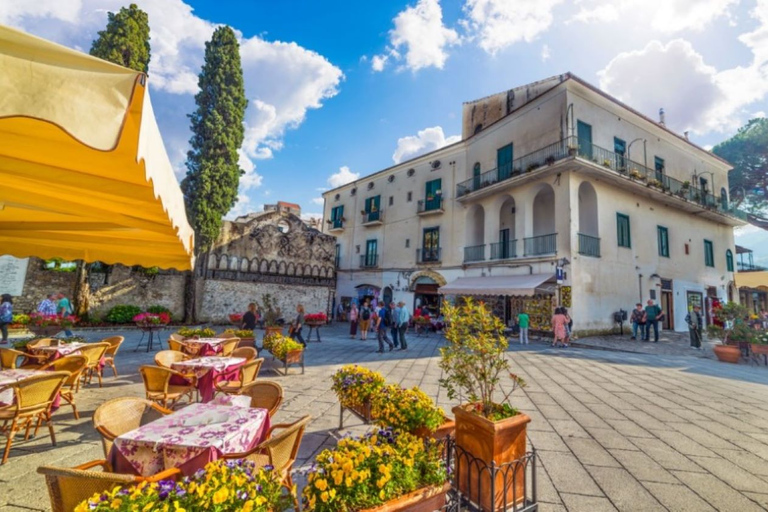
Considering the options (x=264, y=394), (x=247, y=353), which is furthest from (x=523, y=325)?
(x=264, y=394)

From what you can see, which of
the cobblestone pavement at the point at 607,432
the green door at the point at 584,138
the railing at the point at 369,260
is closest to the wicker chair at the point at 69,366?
the cobblestone pavement at the point at 607,432

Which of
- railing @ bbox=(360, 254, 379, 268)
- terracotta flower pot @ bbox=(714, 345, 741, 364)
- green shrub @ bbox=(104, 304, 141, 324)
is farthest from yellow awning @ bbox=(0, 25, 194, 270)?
railing @ bbox=(360, 254, 379, 268)

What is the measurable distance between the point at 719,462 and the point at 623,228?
14.2m

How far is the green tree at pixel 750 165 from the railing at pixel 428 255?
21.6 meters

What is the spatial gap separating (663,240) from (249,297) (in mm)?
21014

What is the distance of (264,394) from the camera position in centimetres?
317

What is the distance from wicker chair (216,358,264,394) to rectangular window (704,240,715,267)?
23887 millimetres

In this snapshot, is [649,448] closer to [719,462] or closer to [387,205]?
[719,462]

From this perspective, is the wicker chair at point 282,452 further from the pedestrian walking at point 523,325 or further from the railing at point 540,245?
the railing at point 540,245

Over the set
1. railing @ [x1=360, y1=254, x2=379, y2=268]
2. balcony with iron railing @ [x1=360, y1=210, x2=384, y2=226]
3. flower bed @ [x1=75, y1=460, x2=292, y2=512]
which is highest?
balcony with iron railing @ [x1=360, y1=210, x2=384, y2=226]

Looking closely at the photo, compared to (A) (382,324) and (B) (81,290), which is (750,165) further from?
(B) (81,290)

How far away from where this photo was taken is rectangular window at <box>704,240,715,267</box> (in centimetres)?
1830

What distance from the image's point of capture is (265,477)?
5.16 feet

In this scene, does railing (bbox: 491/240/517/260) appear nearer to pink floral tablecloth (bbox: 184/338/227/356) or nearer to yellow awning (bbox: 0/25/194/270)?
pink floral tablecloth (bbox: 184/338/227/356)
